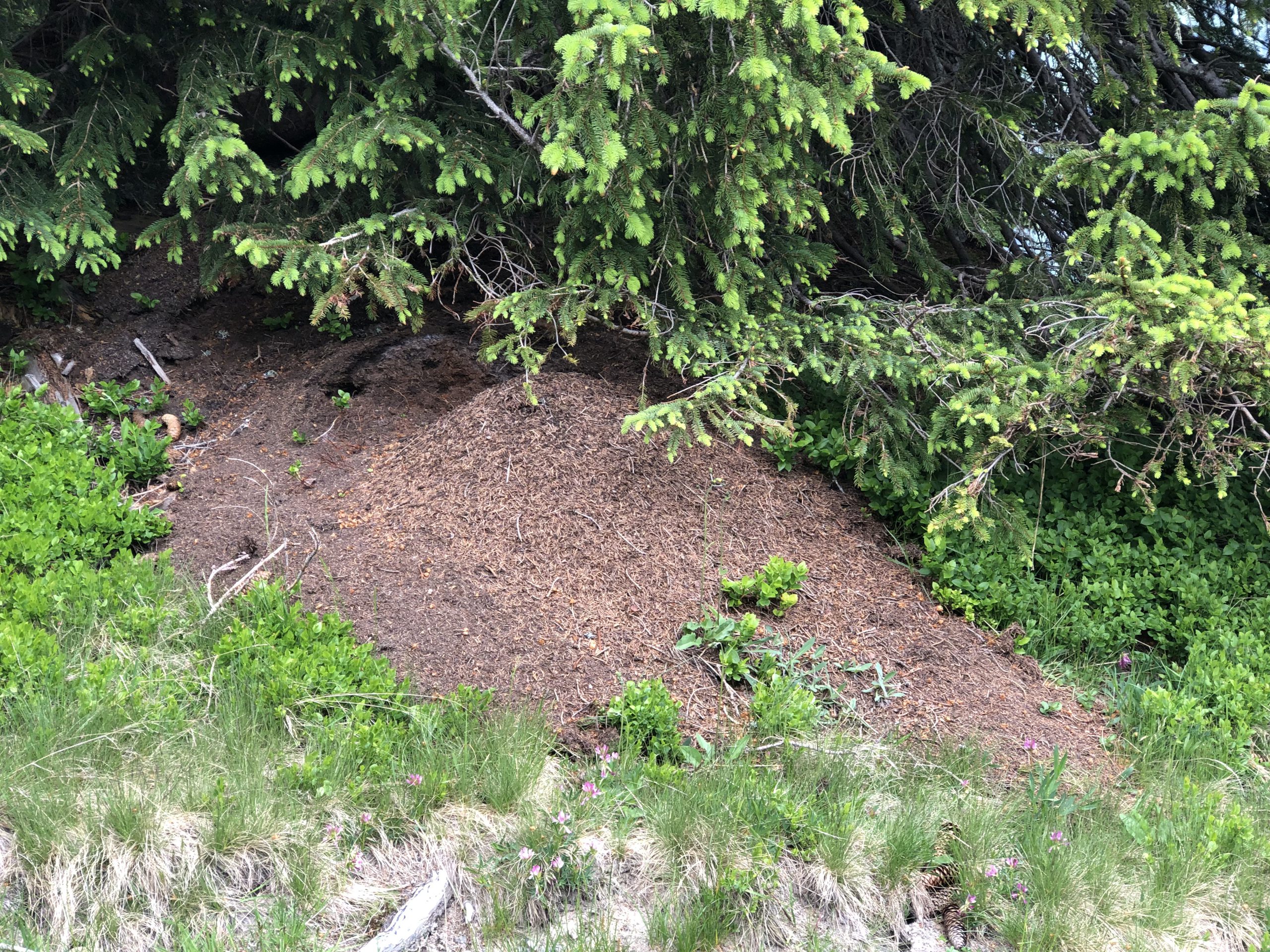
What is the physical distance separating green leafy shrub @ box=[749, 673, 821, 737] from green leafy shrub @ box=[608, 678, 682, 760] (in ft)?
1.15

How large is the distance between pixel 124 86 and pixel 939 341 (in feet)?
15.2

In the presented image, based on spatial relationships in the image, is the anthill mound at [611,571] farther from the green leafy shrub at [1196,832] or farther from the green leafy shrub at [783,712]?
the green leafy shrub at [1196,832]

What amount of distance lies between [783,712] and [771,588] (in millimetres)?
671

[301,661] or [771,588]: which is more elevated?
[771,588]

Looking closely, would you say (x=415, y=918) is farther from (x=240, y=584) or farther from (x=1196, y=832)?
(x=1196, y=832)

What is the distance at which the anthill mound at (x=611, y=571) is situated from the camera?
392cm

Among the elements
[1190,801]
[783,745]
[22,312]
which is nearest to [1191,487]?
[1190,801]

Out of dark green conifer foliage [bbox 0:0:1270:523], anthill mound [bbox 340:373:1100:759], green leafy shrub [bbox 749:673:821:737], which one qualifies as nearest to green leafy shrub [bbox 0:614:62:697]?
anthill mound [bbox 340:373:1100:759]

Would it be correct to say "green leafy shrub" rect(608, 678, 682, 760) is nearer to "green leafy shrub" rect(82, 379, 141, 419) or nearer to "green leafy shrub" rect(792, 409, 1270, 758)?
"green leafy shrub" rect(792, 409, 1270, 758)

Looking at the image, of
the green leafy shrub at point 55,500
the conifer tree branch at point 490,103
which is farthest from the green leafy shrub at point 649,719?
the conifer tree branch at point 490,103

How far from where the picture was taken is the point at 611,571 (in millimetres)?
4316

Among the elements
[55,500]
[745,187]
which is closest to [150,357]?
[55,500]

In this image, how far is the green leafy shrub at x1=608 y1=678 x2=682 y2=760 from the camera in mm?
3570

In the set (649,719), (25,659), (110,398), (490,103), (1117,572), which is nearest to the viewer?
(25,659)
